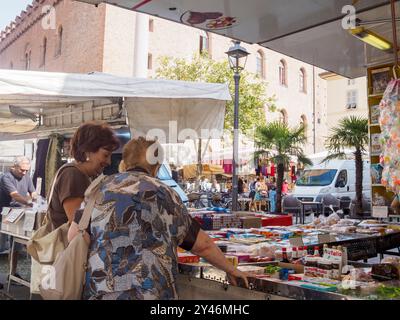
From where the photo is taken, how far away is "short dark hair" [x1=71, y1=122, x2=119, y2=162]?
9.10ft

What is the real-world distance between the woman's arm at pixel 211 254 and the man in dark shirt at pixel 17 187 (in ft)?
16.3

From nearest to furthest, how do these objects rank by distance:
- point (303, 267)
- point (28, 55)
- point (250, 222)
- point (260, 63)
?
point (303, 267), point (250, 222), point (260, 63), point (28, 55)

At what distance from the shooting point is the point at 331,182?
1483 cm

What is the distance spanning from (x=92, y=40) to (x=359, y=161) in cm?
1894

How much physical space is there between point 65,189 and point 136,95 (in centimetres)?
310

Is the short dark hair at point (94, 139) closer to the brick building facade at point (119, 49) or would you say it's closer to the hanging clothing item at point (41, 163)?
the hanging clothing item at point (41, 163)

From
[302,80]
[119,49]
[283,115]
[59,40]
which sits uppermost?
[59,40]

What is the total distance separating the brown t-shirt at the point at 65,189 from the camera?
107 inches

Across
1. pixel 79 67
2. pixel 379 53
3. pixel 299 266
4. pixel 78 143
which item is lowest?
pixel 299 266

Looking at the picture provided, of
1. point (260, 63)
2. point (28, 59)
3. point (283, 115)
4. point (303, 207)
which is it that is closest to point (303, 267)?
point (303, 207)

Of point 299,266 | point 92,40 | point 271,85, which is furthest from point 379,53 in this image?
point 271,85

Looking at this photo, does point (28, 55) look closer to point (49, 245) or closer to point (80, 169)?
point (80, 169)

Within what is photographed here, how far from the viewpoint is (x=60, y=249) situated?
246 centimetres
